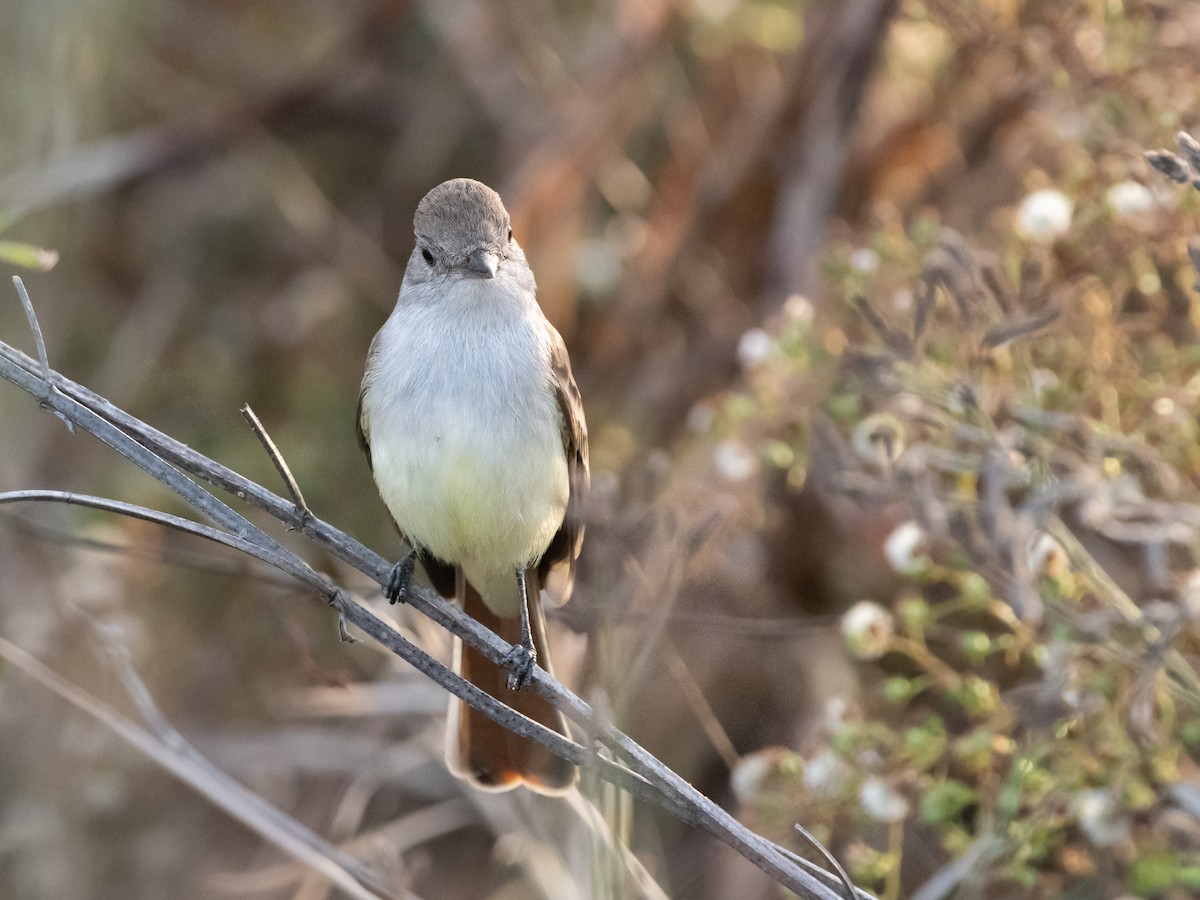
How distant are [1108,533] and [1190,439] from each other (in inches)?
10.2

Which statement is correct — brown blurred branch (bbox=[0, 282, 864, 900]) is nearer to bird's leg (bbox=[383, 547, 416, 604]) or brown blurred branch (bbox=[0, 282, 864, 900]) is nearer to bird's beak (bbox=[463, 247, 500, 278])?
bird's leg (bbox=[383, 547, 416, 604])

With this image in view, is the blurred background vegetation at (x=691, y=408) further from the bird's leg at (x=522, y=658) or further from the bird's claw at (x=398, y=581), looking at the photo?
the bird's claw at (x=398, y=581)

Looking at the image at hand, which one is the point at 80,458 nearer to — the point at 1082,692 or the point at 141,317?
the point at 141,317

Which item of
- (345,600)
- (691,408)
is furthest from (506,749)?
A: (691,408)

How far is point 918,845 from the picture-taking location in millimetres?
3516

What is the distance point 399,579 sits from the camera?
2.58 meters

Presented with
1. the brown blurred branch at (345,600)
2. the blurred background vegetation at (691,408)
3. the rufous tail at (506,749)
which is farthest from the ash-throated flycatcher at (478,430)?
the brown blurred branch at (345,600)

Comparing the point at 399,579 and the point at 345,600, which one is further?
the point at 399,579

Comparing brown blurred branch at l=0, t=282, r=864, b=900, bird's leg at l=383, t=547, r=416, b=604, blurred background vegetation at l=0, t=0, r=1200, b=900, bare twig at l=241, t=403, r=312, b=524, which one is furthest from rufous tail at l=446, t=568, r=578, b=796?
bare twig at l=241, t=403, r=312, b=524

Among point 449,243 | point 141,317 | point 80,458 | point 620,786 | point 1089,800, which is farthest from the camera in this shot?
point 141,317

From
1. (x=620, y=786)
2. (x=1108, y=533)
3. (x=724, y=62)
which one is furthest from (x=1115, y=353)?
(x=724, y=62)

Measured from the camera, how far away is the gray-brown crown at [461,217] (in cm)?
298

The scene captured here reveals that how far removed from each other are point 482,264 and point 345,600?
1.06 meters

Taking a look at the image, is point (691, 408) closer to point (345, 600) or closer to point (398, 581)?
point (398, 581)
